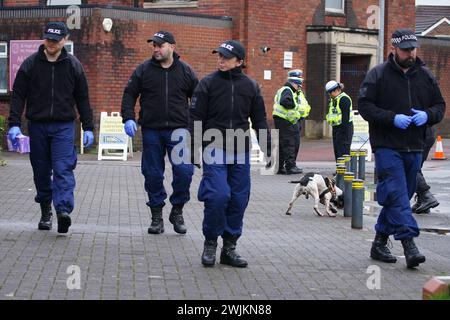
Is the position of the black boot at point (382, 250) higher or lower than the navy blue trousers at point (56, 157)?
lower

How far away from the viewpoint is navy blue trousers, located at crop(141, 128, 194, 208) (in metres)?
10.8

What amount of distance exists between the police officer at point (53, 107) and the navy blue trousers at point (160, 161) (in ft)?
2.29

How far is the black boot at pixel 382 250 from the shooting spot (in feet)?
31.3

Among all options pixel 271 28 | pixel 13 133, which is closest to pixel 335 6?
pixel 271 28

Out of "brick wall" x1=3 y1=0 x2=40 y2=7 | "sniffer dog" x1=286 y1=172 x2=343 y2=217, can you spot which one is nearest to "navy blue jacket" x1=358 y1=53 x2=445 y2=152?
"sniffer dog" x1=286 y1=172 x2=343 y2=217

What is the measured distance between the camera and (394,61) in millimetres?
9414

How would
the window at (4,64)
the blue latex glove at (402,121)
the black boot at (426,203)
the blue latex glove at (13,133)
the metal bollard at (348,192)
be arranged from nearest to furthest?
the blue latex glove at (402,121)
the blue latex glove at (13,133)
the metal bollard at (348,192)
the black boot at (426,203)
the window at (4,64)

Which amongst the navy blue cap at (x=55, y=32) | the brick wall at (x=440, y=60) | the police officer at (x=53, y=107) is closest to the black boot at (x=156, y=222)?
the police officer at (x=53, y=107)

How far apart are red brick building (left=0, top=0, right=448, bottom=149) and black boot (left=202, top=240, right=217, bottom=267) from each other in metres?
17.9

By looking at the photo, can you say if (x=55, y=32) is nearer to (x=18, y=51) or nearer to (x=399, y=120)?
(x=399, y=120)

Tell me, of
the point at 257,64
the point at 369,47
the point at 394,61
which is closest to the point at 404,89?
the point at 394,61

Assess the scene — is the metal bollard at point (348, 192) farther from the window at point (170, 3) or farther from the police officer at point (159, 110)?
the window at point (170, 3)

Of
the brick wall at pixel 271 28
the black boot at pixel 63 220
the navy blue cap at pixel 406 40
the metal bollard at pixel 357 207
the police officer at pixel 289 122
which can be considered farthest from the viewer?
the brick wall at pixel 271 28
